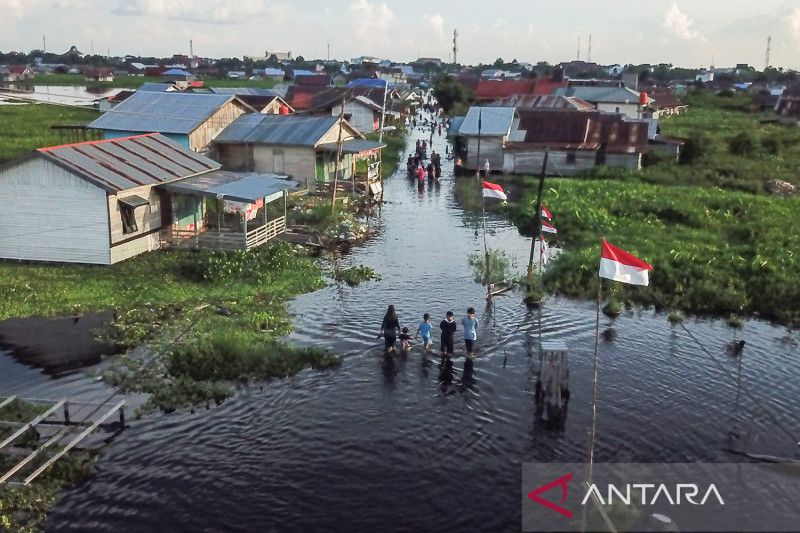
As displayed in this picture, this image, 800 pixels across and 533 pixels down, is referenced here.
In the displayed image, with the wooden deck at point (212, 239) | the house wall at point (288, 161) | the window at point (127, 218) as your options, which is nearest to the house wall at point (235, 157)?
the house wall at point (288, 161)

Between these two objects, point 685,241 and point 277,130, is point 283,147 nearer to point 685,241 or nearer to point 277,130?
point 277,130

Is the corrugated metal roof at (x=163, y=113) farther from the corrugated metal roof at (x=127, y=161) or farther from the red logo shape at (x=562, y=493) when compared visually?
the red logo shape at (x=562, y=493)

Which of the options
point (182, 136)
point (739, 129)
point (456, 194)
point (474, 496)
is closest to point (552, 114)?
point (456, 194)

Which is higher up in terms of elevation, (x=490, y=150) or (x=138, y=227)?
(x=490, y=150)

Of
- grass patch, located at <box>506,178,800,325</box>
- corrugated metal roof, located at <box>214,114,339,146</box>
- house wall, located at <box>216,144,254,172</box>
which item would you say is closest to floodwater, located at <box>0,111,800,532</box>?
grass patch, located at <box>506,178,800,325</box>

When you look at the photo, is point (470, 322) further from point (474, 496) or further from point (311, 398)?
point (474, 496)

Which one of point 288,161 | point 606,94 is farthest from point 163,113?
point 606,94
